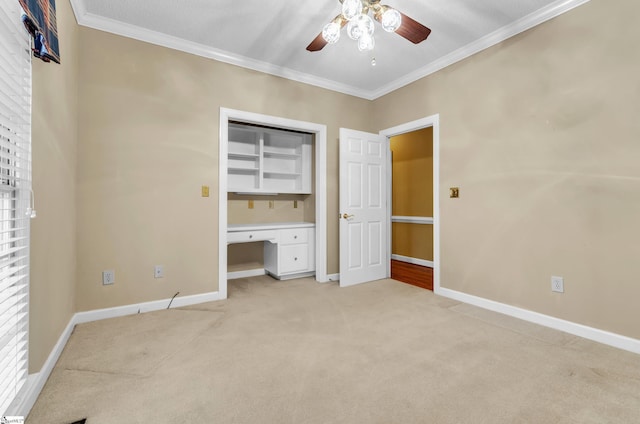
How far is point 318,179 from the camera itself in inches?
156

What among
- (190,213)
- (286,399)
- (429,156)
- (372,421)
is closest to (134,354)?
(286,399)

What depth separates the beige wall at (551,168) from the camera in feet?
7.06

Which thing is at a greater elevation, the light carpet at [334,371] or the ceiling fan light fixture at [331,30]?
the ceiling fan light fixture at [331,30]

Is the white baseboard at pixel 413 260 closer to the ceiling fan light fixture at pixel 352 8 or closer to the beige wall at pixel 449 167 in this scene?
the beige wall at pixel 449 167

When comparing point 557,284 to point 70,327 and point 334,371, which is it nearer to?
point 334,371

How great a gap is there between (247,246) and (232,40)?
2.59 m

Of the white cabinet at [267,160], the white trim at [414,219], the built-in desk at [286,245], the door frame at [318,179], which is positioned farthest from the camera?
the white trim at [414,219]

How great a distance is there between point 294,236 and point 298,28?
243 cm

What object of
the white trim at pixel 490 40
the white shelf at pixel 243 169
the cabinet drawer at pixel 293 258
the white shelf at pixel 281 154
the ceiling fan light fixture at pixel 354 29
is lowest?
the cabinet drawer at pixel 293 258

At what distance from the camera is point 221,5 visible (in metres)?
2.45

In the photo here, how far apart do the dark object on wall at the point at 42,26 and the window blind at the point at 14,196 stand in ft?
0.13

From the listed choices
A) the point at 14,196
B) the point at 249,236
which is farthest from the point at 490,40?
the point at 14,196

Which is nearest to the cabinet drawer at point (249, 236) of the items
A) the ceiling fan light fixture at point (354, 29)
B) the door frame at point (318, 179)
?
the door frame at point (318, 179)

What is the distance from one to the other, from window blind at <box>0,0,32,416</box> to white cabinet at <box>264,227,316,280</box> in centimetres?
267
